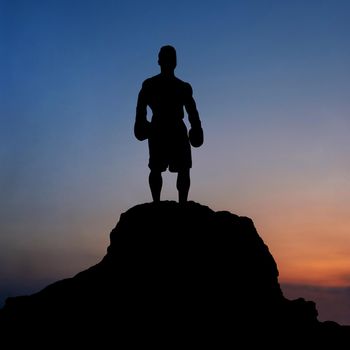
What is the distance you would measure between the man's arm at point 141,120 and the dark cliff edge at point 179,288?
5.48 ft

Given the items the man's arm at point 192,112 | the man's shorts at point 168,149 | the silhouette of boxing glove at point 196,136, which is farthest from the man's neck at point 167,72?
the silhouette of boxing glove at point 196,136

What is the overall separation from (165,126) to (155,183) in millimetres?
1356

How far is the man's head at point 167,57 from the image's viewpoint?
12070mm

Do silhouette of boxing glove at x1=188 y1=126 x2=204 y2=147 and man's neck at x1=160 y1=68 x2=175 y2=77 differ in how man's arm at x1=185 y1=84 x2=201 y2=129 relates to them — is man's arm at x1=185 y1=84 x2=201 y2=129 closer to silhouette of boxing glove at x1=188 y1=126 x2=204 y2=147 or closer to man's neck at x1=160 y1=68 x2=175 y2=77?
silhouette of boxing glove at x1=188 y1=126 x2=204 y2=147

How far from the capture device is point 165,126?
12289 millimetres

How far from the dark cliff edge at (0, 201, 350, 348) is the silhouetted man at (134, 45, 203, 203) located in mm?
770

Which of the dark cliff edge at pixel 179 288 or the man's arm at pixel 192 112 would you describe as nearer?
the dark cliff edge at pixel 179 288

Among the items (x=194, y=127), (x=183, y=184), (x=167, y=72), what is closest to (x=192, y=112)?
(x=194, y=127)

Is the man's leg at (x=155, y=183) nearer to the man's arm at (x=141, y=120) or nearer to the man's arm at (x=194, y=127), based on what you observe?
the man's arm at (x=141, y=120)

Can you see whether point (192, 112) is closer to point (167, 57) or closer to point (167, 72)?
point (167, 72)

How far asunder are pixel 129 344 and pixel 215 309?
198 centimetres

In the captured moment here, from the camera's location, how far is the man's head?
475 inches

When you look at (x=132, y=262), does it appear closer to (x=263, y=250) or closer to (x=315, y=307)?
(x=263, y=250)

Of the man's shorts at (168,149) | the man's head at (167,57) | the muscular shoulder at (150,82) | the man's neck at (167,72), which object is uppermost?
the man's head at (167,57)
